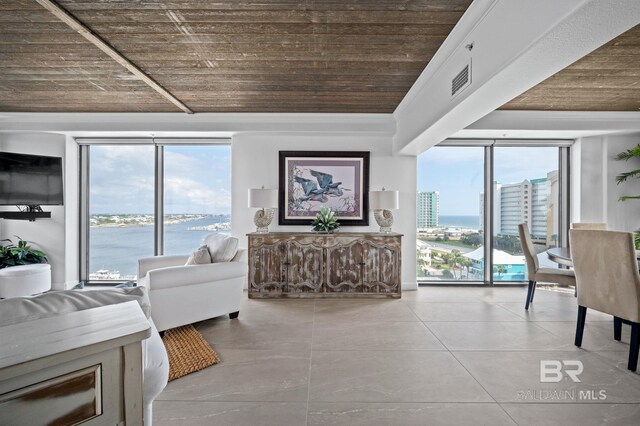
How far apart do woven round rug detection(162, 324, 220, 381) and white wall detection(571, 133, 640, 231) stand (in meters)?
5.52

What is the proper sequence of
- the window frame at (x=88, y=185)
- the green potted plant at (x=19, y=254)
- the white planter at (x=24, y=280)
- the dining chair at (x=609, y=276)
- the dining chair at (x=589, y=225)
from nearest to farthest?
the dining chair at (x=609, y=276), the white planter at (x=24, y=280), the dining chair at (x=589, y=225), the green potted plant at (x=19, y=254), the window frame at (x=88, y=185)

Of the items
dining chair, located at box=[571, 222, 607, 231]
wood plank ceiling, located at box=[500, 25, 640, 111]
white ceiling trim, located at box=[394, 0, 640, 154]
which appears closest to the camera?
white ceiling trim, located at box=[394, 0, 640, 154]

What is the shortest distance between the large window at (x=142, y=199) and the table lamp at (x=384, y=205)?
2.38 m

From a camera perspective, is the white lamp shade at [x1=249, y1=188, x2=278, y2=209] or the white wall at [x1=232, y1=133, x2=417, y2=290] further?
the white wall at [x1=232, y1=133, x2=417, y2=290]

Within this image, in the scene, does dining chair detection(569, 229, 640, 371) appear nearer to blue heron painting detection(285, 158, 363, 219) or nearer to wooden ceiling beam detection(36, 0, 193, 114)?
blue heron painting detection(285, 158, 363, 219)

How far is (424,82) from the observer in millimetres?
3441

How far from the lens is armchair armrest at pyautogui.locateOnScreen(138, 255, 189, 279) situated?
3.91 metres

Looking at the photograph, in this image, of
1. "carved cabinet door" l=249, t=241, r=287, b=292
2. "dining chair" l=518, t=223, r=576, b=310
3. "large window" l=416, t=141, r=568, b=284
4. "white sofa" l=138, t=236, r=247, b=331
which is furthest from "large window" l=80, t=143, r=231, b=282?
"dining chair" l=518, t=223, r=576, b=310

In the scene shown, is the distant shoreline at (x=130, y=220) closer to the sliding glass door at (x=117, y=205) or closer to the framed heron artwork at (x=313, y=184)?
the sliding glass door at (x=117, y=205)

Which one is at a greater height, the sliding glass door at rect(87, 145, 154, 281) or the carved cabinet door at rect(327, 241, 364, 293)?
the sliding glass door at rect(87, 145, 154, 281)

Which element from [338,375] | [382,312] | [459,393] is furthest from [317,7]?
[382,312]

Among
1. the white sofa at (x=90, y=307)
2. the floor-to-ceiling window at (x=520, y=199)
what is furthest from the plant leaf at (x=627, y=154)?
the white sofa at (x=90, y=307)

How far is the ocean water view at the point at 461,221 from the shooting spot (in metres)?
5.45

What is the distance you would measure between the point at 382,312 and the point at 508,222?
2910 millimetres
